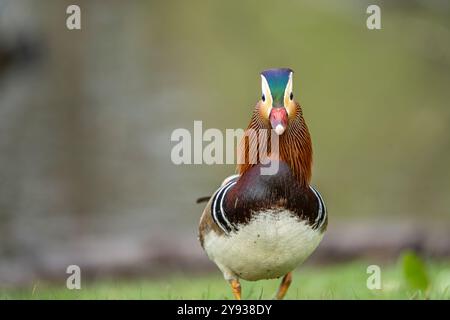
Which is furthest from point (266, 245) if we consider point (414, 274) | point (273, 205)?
point (414, 274)

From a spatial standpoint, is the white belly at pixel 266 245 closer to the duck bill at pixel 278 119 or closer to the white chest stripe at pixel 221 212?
the white chest stripe at pixel 221 212

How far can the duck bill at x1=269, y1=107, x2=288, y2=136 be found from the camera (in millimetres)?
2395

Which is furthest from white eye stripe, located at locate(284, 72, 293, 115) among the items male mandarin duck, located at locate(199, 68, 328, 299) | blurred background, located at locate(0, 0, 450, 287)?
blurred background, located at locate(0, 0, 450, 287)

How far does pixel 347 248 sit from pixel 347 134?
3.15 m

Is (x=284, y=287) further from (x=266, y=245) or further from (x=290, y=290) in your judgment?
(x=290, y=290)

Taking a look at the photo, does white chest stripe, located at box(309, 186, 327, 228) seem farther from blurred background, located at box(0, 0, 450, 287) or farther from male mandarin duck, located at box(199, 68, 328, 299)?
blurred background, located at box(0, 0, 450, 287)

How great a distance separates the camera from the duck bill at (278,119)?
2395 mm

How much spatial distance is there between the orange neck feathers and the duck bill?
0.36 ft

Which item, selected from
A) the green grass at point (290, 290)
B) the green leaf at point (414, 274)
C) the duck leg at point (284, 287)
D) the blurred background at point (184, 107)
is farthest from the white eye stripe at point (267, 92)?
the blurred background at point (184, 107)

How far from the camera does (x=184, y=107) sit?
7773 millimetres

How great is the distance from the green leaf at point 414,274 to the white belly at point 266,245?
87cm

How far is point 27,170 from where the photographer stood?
6.84m

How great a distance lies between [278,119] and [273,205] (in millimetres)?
306

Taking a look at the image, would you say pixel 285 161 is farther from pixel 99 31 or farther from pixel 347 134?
pixel 347 134
